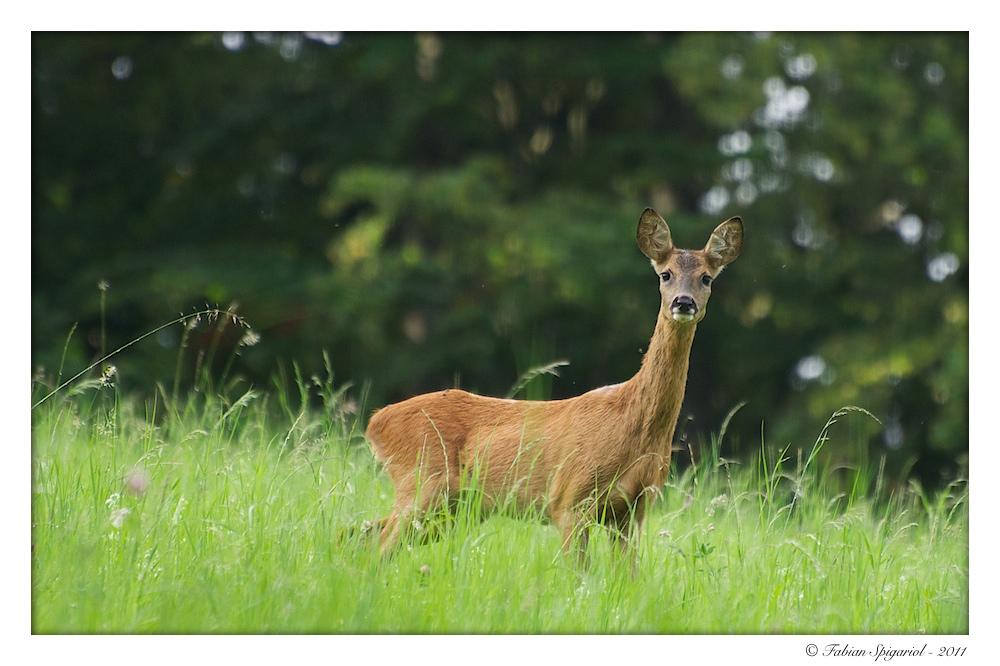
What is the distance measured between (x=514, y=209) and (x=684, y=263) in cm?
586

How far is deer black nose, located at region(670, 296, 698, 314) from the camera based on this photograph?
13.7 feet

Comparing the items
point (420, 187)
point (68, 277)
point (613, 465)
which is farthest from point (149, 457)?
point (68, 277)

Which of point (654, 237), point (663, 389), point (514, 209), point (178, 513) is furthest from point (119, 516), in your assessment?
point (514, 209)

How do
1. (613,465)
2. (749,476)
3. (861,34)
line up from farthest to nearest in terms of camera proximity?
1. (861,34)
2. (749,476)
3. (613,465)

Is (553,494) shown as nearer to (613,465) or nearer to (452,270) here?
(613,465)

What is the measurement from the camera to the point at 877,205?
1027 centimetres

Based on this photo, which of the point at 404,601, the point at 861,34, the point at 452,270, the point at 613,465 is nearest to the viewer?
the point at 404,601

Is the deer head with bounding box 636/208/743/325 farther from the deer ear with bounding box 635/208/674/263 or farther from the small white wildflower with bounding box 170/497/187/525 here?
the small white wildflower with bounding box 170/497/187/525

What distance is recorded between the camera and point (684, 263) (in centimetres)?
440

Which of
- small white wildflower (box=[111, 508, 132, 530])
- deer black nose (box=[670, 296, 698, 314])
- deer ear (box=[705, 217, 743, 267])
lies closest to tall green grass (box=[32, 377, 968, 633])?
small white wildflower (box=[111, 508, 132, 530])

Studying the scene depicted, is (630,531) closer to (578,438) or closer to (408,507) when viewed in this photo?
(578,438)

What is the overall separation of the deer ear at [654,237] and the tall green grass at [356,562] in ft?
2.50

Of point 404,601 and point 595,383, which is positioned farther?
point 595,383

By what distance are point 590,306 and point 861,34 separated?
279 cm
